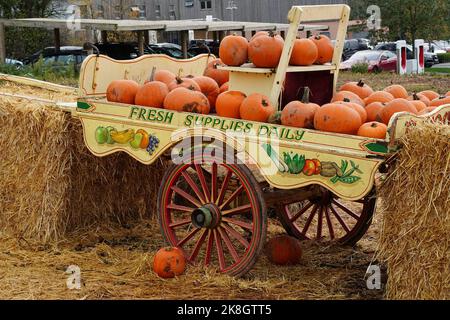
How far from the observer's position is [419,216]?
4367mm

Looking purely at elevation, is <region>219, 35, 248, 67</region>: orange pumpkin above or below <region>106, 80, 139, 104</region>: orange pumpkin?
above

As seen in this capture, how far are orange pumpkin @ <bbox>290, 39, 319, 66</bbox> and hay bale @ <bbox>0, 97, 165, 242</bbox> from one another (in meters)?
2.01

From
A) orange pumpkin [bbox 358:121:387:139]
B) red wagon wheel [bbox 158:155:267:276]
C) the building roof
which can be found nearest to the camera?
orange pumpkin [bbox 358:121:387:139]

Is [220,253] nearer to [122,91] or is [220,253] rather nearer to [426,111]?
[122,91]

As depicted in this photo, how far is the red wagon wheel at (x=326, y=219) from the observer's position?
625 cm

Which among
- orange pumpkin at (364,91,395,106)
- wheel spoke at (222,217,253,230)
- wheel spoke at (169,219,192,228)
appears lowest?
wheel spoke at (169,219,192,228)

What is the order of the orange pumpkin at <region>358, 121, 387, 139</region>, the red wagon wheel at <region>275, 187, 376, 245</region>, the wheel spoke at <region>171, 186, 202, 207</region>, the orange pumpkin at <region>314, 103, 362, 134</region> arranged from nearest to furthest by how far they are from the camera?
the orange pumpkin at <region>358, 121, 387, 139</region>
the orange pumpkin at <region>314, 103, 362, 134</region>
the wheel spoke at <region>171, 186, 202, 207</region>
the red wagon wheel at <region>275, 187, 376, 245</region>

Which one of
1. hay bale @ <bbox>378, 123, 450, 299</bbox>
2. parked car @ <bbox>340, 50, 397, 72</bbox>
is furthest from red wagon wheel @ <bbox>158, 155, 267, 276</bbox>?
parked car @ <bbox>340, 50, 397, 72</bbox>

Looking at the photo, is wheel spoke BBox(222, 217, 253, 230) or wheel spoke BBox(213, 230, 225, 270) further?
wheel spoke BBox(213, 230, 225, 270)

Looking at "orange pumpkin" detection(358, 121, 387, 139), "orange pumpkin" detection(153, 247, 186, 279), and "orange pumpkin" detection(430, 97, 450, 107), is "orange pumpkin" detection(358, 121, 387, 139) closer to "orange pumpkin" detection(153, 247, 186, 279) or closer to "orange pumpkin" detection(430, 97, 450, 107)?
"orange pumpkin" detection(430, 97, 450, 107)

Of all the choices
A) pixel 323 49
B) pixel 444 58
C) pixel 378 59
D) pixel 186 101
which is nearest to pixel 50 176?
pixel 186 101

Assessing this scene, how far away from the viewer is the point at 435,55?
38.5 m

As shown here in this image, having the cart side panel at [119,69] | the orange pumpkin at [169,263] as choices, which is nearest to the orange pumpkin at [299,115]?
the orange pumpkin at [169,263]

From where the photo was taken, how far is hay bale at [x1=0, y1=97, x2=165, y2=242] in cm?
639
